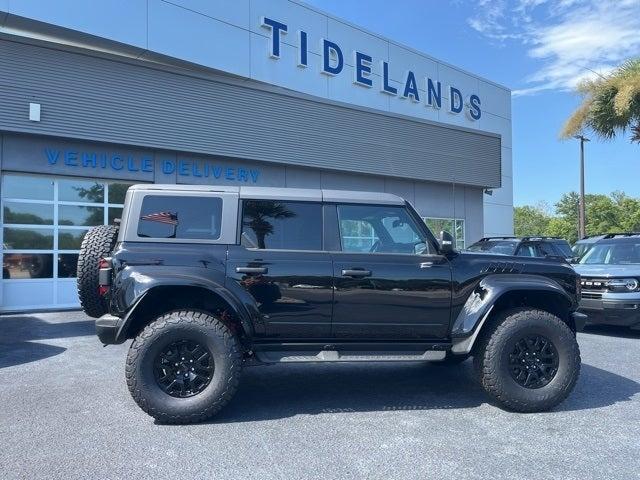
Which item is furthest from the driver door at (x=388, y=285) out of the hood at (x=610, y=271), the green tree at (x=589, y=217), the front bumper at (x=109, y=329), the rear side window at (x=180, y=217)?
the green tree at (x=589, y=217)

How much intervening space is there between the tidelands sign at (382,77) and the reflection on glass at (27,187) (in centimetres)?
849

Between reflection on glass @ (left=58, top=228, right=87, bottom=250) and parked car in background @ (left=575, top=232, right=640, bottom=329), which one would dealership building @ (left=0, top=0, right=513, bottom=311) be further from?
parked car in background @ (left=575, top=232, right=640, bottom=329)

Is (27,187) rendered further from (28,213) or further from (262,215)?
(262,215)

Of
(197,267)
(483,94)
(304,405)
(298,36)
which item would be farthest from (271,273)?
(483,94)

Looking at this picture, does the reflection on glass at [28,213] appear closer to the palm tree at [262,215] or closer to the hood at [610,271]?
the palm tree at [262,215]

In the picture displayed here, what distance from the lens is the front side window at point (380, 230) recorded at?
499 cm

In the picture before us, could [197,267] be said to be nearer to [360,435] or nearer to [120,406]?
[120,406]

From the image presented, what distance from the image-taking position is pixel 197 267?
4551 millimetres

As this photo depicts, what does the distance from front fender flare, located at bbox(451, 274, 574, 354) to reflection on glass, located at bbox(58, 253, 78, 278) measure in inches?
388

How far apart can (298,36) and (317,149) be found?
16.3ft

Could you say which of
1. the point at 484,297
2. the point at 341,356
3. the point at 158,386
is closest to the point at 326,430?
the point at 341,356

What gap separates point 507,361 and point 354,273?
5.36 ft

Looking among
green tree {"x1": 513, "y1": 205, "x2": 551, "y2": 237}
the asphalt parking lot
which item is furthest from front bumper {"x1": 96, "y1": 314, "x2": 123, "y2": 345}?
green tree {"x1": 513, "y1": 205, "x2": 551, "y2": 237}

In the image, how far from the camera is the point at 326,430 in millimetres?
4316
